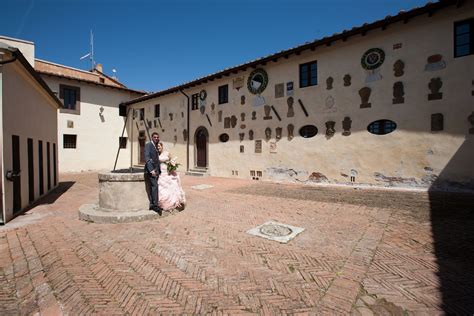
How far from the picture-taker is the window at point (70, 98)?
56.7ft

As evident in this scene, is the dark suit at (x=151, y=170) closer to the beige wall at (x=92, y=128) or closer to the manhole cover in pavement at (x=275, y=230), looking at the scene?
the manhole cover in pavement at (x=275, y=230)

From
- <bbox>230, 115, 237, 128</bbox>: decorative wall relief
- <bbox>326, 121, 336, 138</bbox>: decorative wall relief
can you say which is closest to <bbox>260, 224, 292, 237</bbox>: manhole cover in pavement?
<bbox>326, 121, 336, 138</bbox>: decorative wall relief

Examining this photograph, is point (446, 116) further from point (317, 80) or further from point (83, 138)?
point (83, 138)

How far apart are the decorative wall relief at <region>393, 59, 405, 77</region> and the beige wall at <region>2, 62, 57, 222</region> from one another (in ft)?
40.3

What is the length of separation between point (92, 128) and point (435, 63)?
2215cm

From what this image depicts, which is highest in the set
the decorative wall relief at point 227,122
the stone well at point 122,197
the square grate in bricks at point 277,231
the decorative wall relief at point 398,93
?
the decorative wall relief at point 398,93

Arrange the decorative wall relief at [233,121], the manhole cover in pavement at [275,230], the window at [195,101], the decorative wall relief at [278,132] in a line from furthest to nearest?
the window at [195,101] < the decorative wall relief at [233,121] < the decorative wall relief at [278,132] < the manhole cover in pavement at [275,230]

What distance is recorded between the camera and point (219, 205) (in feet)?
23.4

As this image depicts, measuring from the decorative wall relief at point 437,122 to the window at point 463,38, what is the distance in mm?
2120

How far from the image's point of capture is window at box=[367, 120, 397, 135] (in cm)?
895

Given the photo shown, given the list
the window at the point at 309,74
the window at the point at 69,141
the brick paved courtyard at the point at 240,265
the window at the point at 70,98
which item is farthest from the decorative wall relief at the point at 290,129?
the window at the point at 69,141

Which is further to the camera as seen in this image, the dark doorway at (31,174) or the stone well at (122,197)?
the dark doorway at (31,174)

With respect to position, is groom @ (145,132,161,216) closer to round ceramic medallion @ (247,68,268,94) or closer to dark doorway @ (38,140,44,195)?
dark doorway @ (38,140,44,195)

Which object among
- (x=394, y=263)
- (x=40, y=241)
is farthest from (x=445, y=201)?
(x=40, y=241)
